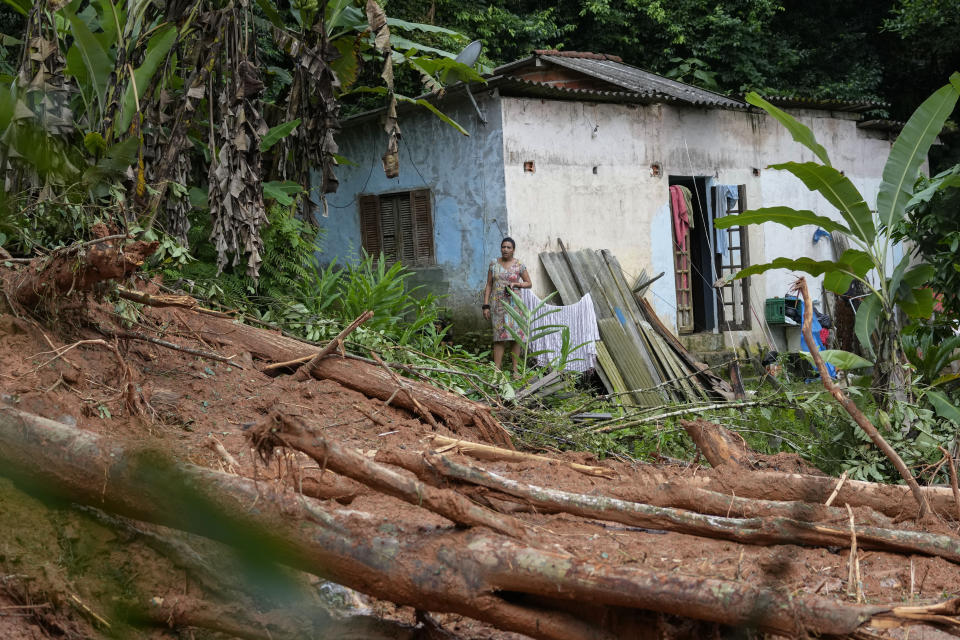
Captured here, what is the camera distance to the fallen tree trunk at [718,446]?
15.5 feet

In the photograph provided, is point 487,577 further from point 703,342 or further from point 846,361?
point 703,342

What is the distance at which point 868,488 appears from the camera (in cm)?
411

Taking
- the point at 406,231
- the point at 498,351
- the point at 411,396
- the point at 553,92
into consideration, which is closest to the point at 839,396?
the point at 411,396

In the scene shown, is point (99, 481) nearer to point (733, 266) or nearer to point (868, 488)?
point (868, 488)

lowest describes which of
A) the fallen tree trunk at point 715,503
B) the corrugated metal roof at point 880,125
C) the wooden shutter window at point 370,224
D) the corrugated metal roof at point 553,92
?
the fallen tree trunk at point 715,503

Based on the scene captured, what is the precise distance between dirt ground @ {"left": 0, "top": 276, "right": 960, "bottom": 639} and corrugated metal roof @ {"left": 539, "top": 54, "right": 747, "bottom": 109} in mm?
6049

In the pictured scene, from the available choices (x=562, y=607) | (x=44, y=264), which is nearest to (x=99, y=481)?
(x=562, y=607)

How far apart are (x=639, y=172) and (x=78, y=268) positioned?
7.96 meters

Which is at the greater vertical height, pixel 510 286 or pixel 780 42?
pixel 780 42

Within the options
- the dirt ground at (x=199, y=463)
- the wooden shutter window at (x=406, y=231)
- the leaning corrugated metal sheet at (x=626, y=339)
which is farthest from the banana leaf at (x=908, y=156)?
the wooden shutter window at (x=406, y=231)

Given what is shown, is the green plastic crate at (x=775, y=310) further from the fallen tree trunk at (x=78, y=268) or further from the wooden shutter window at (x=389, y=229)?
the fallen tree trunk at (x=78, y=268)

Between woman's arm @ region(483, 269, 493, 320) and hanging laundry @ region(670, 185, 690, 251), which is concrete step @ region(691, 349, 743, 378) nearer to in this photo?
hanging laundry @ region(670, 185, 690, 251)

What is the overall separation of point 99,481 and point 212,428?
268 centimetres

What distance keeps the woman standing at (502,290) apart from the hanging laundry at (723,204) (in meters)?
3.70
